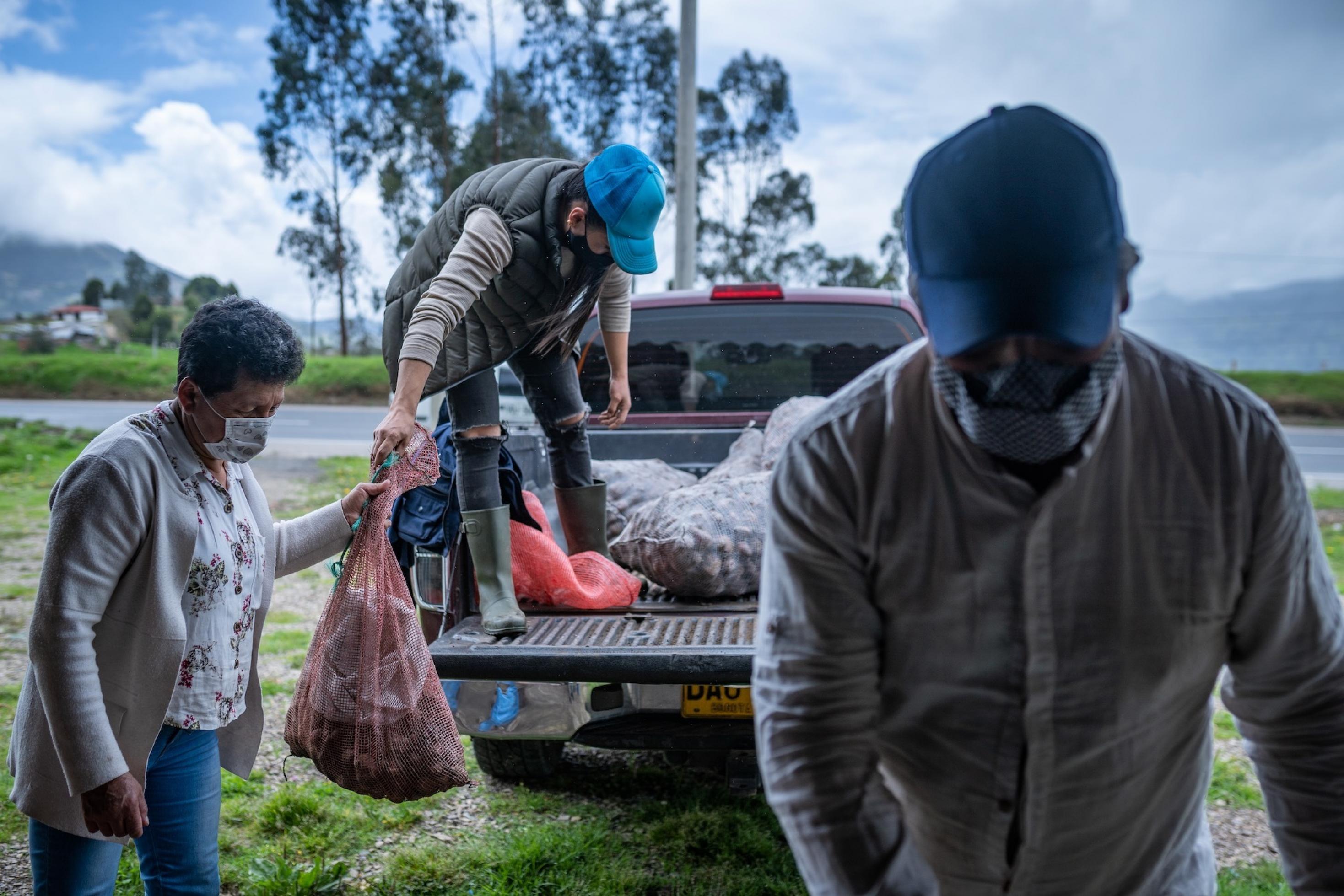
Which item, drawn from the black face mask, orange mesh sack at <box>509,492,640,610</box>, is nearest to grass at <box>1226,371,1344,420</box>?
orange mesh sack at <box>509,492,640,610</box>

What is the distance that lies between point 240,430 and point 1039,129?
178 cm

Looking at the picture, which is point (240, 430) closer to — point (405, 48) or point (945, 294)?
point (945, 294)

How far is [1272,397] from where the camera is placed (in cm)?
2470

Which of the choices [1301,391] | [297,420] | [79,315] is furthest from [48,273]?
[1301,391]

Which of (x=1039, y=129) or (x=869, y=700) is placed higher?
(x=1039, y=129)

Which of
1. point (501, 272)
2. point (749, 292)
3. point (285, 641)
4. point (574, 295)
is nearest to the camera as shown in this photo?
point (501, 272)

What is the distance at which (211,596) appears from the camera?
84.4 inches

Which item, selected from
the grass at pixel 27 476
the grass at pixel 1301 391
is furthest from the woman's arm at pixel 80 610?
the grass at pixel 1301 391

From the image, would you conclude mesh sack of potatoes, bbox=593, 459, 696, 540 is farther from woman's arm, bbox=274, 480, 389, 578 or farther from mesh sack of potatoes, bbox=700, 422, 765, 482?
woman's arm, bbox=274, 480, 389, 578

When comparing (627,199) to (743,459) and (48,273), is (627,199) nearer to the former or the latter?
(743,459)

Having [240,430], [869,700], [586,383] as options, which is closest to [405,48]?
[586,383]

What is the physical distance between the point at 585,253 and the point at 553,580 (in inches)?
43.1

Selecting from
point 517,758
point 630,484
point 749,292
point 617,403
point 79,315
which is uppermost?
point 79,315

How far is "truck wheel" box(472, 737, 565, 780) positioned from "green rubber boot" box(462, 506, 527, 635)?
82cm
